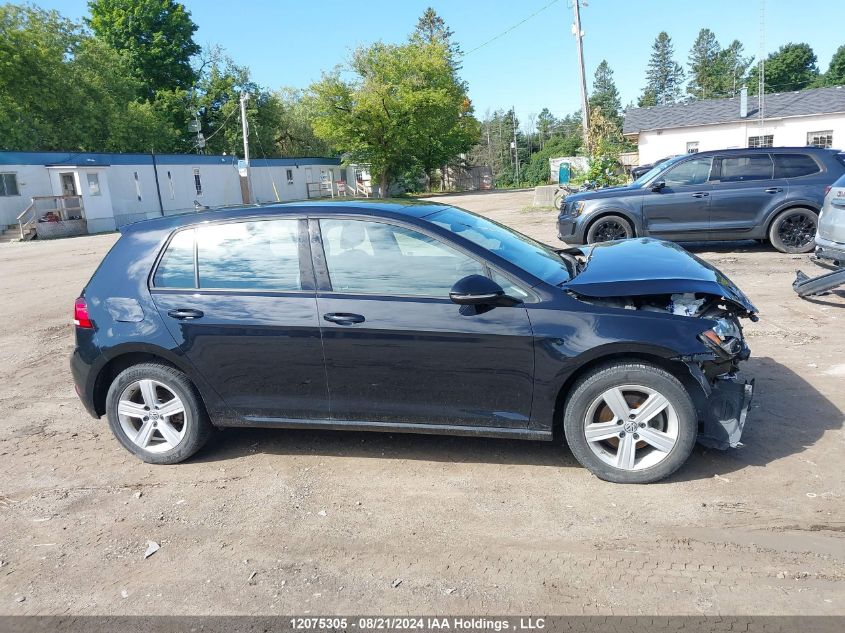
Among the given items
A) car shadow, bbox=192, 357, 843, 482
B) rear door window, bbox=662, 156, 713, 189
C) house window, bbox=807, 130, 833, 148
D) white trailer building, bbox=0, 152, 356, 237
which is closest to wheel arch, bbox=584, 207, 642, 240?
rear door window, bbox=662, 156, 713, 189

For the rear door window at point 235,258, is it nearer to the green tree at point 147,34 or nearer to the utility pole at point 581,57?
the utility pole at point 581,57

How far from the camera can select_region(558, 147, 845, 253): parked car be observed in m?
10.6

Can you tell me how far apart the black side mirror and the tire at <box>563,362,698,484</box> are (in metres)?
0.68

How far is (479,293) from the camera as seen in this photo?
12.4 feet

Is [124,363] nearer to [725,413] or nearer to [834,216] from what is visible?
[725,413]

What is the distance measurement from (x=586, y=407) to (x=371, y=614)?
1.70 m

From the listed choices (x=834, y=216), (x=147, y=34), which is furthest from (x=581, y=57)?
(x=147, y=34)

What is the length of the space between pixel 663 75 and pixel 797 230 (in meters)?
114

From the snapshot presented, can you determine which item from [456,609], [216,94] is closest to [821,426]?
[456,609]

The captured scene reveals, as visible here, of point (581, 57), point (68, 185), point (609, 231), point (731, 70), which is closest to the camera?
point (609, 231)

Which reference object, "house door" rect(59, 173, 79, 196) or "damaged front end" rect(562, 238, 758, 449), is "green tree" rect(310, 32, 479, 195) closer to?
"house door" rect(59, 173, 79, 196)

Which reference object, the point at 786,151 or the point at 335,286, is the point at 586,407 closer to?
the point at 335,286

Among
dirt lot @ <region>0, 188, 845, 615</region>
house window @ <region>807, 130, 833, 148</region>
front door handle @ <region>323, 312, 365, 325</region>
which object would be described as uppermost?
house window @ <region>807, 130, 833, 148</region>

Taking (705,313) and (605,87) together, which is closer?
(705,313)
